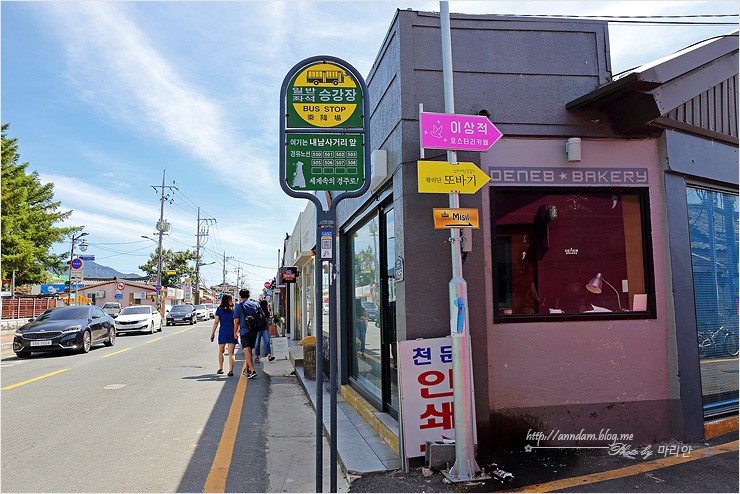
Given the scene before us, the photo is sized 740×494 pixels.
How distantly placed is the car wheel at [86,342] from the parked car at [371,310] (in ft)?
39.3

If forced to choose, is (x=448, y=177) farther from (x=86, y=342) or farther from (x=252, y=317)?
(x=86, y=342)

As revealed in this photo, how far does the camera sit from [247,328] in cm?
1034

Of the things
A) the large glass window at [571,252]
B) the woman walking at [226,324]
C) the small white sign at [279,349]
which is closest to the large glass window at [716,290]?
the large glass window at [571,252]

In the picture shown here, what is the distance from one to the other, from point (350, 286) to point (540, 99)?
4151 mm

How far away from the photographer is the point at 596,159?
209 inches

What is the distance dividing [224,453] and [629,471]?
385 centimetres

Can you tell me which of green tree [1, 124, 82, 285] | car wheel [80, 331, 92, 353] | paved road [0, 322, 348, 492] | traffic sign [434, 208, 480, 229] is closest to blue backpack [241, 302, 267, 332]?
paved road [0, 322, 348, 492]

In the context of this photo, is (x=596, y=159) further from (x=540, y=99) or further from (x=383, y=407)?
(x=383, y=407)

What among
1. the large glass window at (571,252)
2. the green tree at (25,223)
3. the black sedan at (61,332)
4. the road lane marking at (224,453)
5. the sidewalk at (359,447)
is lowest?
the road lane marking at (224,453)

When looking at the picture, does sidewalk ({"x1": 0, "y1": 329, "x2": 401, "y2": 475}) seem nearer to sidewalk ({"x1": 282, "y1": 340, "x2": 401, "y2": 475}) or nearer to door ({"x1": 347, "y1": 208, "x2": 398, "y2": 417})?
sidewalk ({"x1": 282, "y1": 340, "x2": 401, "y2": 475})

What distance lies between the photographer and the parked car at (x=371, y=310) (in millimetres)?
6588

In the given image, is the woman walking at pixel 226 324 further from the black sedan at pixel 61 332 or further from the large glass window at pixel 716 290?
the large glass window at pixel 716 290

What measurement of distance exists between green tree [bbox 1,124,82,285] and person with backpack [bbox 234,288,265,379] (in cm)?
2537

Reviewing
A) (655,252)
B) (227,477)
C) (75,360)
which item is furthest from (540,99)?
(75,360)
